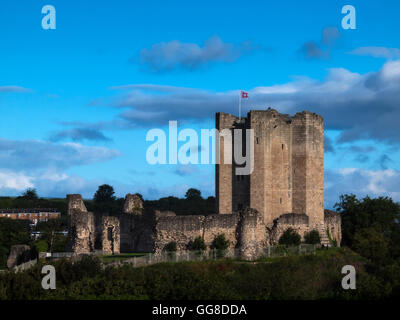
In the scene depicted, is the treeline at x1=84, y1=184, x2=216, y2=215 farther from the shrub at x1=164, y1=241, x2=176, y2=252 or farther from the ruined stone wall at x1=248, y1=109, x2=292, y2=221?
the shrub at x1=164, y1=241, x2=176, y2=252

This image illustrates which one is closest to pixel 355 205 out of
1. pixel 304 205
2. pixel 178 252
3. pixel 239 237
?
pixel 304 205

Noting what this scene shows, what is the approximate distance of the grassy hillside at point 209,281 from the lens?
4266 centimetres

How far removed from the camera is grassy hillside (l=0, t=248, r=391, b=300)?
1679 inches

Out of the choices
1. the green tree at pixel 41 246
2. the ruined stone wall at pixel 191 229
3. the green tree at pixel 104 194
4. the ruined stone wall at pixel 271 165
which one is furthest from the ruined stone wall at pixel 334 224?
the green tree at pixel 104 194

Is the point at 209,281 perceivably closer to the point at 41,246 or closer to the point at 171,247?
the point at 171,247

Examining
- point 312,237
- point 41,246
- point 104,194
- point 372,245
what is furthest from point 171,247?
point 104,194

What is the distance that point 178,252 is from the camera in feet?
183

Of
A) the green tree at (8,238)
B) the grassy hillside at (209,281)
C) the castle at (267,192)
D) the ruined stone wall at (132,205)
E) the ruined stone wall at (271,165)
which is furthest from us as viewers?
the green tree at (8,238)

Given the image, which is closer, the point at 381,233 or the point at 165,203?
the point at 381,233

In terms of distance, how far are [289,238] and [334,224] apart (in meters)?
9.04

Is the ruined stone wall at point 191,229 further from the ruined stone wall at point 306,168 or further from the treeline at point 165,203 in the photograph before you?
the treeline at point 165,203

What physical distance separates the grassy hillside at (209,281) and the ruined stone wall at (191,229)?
4125mm
